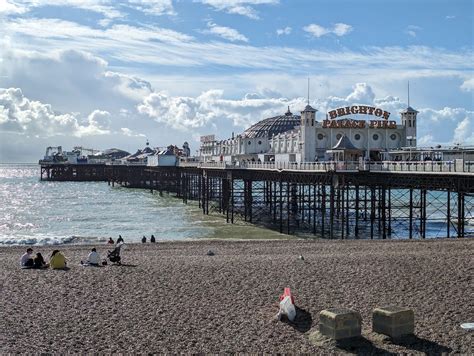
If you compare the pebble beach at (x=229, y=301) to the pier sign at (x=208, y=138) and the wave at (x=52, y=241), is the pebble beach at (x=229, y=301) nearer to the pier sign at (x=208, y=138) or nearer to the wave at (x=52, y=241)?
the wave at (x=52, y=241)

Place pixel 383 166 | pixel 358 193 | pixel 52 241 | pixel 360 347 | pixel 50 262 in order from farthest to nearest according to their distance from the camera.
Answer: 1. pixel 358 193
2. pixel 383 166
3. pixel 52 241
4. pixel 50 262
5. pixel 360 347

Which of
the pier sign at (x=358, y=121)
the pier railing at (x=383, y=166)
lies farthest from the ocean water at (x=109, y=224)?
the pier sign at (x=358, y=121)

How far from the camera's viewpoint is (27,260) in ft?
69.4

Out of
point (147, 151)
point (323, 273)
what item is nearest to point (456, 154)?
point (323, 273)

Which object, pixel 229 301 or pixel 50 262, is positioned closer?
pixel 229 301

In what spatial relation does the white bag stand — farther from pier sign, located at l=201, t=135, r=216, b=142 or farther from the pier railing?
pier sign, located at l=201, t=135, r=216, b=142

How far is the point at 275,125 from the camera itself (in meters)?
99.9

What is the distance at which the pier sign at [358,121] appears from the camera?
175 feet

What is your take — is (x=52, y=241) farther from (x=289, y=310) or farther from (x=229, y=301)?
(x=289, y=310)

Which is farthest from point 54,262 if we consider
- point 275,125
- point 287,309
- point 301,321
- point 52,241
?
point 275,125

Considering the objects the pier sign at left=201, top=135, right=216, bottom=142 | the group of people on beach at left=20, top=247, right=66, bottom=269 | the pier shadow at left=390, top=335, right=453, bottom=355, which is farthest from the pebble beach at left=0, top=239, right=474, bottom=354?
the pier sign at left=201, top=135, right=216, bottom=142

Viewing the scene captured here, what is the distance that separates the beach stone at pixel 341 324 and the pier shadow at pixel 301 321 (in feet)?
2.97

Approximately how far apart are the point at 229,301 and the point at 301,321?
244 cm

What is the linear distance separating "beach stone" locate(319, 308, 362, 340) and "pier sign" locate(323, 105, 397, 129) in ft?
138
